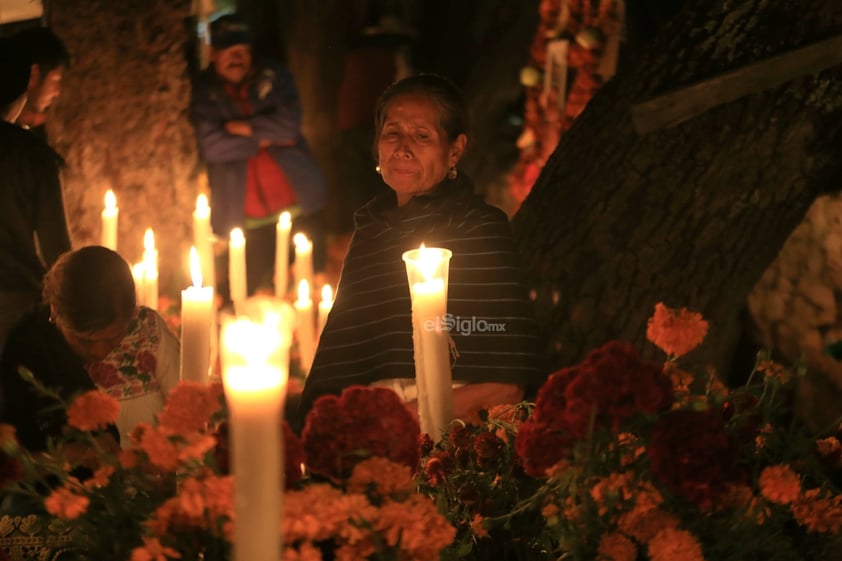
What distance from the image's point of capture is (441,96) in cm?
239

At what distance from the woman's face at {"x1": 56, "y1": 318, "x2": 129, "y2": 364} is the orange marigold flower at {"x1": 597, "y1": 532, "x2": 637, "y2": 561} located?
4.88 ft

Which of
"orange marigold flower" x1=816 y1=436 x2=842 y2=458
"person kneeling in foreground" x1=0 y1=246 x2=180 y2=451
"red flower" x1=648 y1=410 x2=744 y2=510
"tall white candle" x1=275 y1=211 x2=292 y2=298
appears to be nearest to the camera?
"red flower" x1=648 y1=410 x2=744 y2=510

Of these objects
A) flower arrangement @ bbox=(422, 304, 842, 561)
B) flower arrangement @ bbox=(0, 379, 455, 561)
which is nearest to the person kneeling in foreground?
flower arrangement @ bbox=(0, 379, 455, 561)

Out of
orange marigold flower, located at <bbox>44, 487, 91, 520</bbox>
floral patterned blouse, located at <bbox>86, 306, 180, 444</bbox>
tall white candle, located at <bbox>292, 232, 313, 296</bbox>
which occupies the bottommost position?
orange marigold flower, located at <bbox>44, 487, 91, 520</bbox>

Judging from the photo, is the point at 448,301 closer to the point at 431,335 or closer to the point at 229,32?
the point at 431,335

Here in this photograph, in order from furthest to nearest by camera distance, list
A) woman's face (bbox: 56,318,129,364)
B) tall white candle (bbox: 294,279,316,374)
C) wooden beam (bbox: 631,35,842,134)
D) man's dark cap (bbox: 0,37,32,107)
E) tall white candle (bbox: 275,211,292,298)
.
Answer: tall white candle (bbox: 275,211,292,298) < tall white candle (bbox: 294,279,316,374) < man's dark cap (bbox: 0,37,32,107) < wooden beam (bbox: 631,35,842,134) < woman's face (bbox: 56,318,129,364)

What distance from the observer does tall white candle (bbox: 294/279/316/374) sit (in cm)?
350

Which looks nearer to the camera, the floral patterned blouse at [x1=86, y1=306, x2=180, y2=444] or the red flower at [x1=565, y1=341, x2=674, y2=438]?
the red flower at [x1=565, y1=341, x2=674, y2=438]

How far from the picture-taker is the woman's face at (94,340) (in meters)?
2.35

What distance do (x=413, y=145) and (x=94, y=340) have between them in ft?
2.85

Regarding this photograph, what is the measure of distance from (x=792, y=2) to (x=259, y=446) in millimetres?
2509

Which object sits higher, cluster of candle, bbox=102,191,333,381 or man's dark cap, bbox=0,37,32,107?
man's dark cap, bbox=0,37,32,107

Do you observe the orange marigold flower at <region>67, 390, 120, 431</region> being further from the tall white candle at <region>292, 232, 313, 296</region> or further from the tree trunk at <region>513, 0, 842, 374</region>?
the tall white candle at <region>292, 232, 313, 296</region>

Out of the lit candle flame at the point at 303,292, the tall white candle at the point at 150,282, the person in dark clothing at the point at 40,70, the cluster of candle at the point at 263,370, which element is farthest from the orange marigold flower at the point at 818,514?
the person in dark clothing at the point at 40,70
